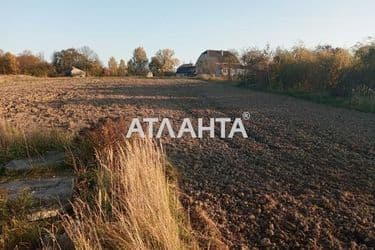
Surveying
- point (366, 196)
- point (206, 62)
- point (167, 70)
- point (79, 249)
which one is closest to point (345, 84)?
point (366, 196)

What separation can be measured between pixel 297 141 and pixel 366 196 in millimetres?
3567

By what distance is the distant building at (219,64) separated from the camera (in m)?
41.8

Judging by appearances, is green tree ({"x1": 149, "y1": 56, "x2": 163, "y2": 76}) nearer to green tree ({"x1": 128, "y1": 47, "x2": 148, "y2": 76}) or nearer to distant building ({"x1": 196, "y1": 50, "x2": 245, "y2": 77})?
green tree ({"x1": 128, "y1": 47, "x2": 148, "y2": 76})

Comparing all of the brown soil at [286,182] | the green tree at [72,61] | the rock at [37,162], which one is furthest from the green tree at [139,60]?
the rock at [37,162]

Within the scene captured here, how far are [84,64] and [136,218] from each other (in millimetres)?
76839

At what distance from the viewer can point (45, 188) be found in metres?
4.95

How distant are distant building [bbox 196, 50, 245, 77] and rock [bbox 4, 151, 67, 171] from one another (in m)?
28.3

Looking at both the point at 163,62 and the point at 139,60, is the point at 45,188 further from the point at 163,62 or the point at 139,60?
the point at 139,60

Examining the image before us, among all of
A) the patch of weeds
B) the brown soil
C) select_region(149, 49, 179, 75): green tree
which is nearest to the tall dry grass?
the patch of weeds

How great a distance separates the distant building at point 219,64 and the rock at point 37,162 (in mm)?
28276

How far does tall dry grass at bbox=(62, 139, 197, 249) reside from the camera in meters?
3.04

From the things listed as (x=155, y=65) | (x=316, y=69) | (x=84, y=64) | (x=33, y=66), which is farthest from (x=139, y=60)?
(x=316, y=69)

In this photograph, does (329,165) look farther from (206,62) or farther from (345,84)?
(206,62)

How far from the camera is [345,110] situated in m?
14.5
